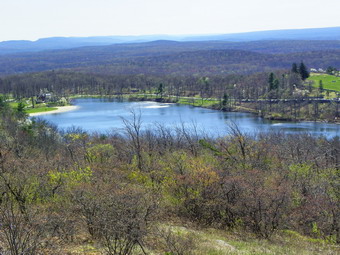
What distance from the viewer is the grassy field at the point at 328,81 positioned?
74.1 m

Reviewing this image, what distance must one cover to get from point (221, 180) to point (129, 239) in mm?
6037

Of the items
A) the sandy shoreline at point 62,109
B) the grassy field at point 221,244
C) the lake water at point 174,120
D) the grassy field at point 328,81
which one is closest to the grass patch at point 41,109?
the sandy shoreline at point 62,109

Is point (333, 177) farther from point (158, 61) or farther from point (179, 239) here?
point (158, 61)

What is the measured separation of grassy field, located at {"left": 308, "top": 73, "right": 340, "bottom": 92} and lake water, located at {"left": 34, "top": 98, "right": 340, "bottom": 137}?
60.6 feet

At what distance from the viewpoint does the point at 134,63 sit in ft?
582

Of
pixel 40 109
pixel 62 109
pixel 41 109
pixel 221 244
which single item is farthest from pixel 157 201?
pixel 40 109

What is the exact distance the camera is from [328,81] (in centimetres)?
7875

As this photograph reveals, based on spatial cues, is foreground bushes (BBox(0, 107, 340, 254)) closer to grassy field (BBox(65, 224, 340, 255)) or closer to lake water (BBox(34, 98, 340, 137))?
grassy field (BBox(65, 224, 340, 255))

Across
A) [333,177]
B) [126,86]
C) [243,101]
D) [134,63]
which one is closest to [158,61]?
[134,63]

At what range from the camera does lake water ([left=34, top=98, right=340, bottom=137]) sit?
52.8 m

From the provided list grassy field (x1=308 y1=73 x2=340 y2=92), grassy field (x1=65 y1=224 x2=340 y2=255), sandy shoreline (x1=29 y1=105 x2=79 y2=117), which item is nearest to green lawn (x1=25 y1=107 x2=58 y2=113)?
sandy shoreline (x1=29 y1=105 x2=79 y2=117)

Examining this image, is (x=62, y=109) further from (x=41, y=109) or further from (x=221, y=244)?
(x=221, y=244)

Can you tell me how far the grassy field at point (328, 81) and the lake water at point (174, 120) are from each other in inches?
727

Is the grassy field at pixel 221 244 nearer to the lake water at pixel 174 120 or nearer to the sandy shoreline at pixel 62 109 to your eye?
the lake water at pixel 174 120
